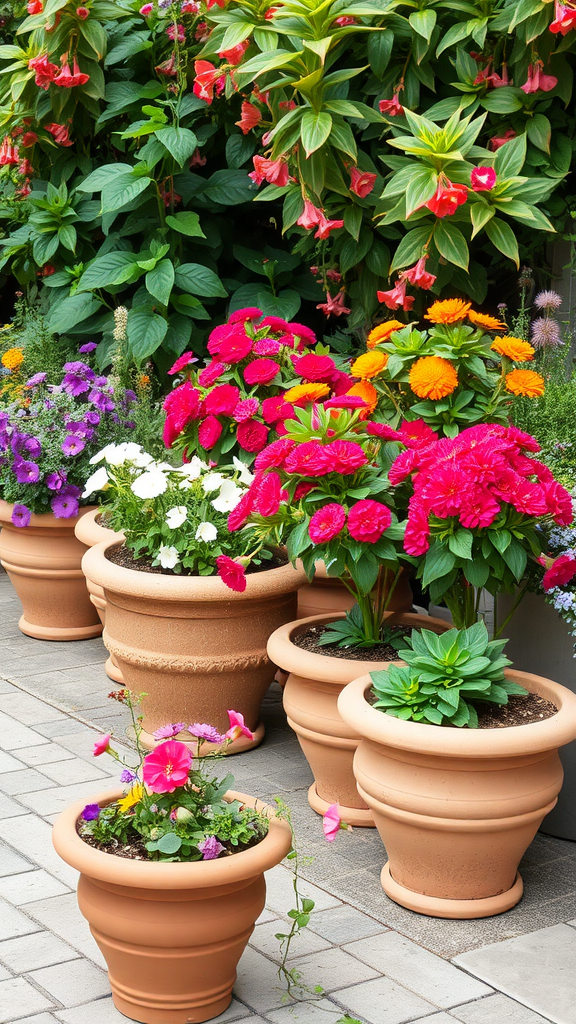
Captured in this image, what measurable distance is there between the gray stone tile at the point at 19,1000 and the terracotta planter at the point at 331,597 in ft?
5.31

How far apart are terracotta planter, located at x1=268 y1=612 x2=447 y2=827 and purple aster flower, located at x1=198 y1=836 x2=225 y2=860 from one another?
870mm

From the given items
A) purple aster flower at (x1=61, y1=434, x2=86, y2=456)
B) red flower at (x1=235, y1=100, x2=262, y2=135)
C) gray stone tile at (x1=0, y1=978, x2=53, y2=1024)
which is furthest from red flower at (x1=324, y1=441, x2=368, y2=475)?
purple aster flower at (x1=61, y1=434, x2=86, y2=456)

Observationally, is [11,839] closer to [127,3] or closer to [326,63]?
[326,63]

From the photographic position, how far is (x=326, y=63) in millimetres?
3658

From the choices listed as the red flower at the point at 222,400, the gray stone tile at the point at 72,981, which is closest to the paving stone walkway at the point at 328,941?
the gray stone tile at the point at 72,981

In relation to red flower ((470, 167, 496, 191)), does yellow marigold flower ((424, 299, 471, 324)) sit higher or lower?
lower

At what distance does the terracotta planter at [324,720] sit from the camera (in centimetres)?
299

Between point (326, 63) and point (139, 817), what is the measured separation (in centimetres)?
247

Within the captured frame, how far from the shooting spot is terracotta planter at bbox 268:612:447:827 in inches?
118

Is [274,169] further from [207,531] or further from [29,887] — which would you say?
[29,887]

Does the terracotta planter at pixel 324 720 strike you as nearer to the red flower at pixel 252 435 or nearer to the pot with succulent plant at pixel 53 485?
the red flower at pixel 252 435

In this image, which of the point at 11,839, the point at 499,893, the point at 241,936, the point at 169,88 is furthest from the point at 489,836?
the point at 169,88

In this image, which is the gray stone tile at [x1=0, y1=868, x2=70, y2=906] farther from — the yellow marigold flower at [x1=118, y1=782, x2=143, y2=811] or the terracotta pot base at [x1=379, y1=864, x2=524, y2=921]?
the terracotta pot base at [x1=379, y1=864, x2=524, y2=921]

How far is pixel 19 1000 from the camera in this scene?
229 cm
